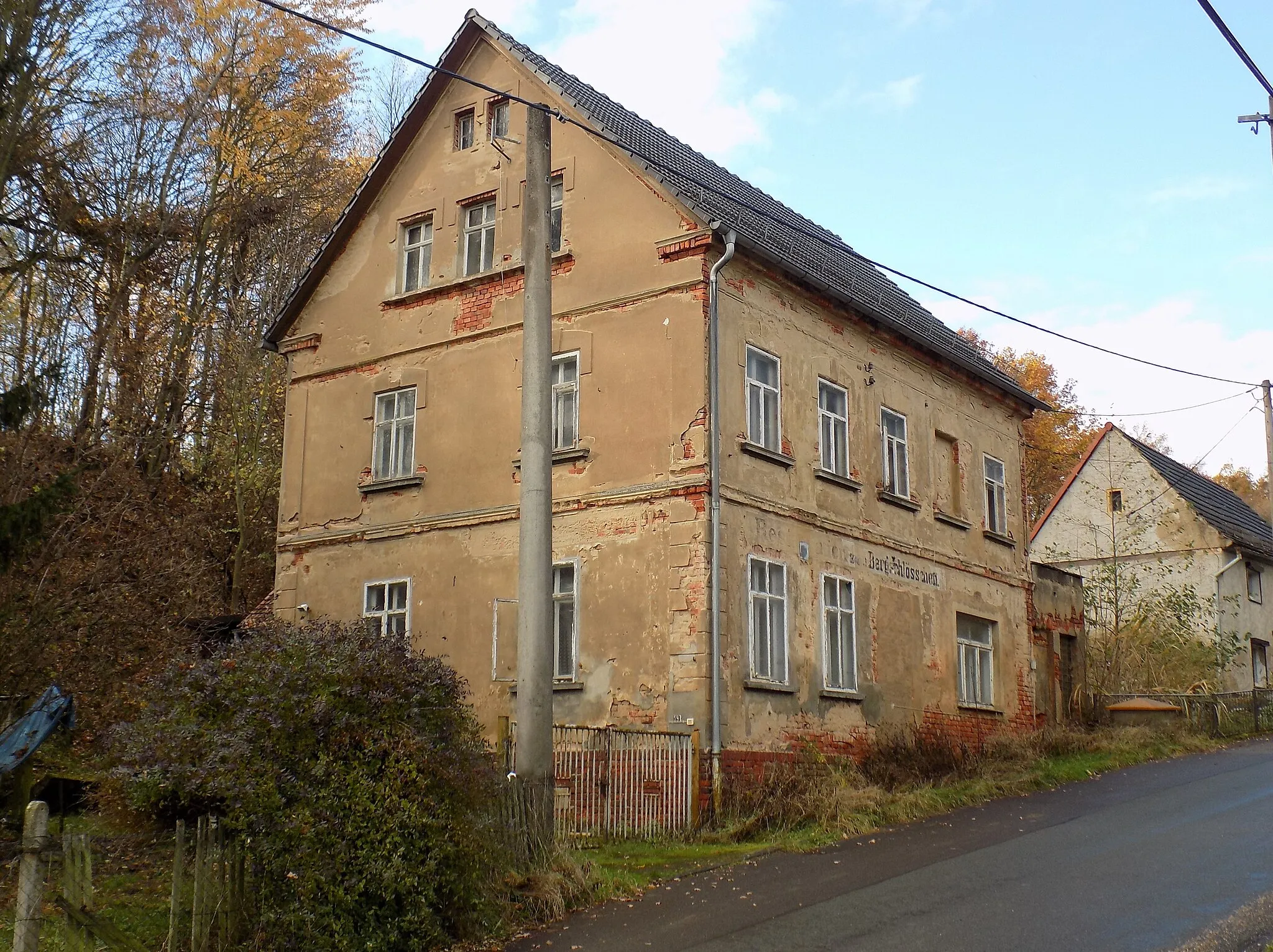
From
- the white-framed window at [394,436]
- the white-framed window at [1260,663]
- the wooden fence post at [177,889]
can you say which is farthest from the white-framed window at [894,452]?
the white-framed window at [1260,663]

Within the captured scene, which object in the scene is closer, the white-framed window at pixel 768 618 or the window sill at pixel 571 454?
the white-framed window at pixel 768 618

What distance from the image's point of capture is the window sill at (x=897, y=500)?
19.4 m

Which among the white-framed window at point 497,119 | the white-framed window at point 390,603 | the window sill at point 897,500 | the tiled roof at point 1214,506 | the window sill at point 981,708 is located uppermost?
the white-framed window at point 497,119

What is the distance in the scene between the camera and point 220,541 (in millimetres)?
27250

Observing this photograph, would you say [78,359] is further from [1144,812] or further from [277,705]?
[1144,812]

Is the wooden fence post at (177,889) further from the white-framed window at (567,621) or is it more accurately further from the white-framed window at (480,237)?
the white-framed window at (480,237)

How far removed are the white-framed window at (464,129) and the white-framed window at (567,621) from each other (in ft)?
23.2

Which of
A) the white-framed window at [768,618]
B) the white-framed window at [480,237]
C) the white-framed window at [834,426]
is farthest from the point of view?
the white-framed window at [480,237]

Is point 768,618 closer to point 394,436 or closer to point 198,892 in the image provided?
point 394,436

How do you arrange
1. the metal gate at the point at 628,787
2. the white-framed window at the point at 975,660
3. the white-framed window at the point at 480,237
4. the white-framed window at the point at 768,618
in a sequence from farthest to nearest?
1. the white-framed window at the point at 975,660
2. the white-framed window at the point at 480,237
3. the white-framed window at the point at 768,618
4. the metal gate at the point at 628,787

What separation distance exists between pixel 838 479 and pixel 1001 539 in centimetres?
575

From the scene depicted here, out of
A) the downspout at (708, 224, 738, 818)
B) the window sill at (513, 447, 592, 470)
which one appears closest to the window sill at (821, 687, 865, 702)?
the downspout at (708, 224, 738, 818)

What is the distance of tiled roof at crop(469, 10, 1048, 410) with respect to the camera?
1738cm

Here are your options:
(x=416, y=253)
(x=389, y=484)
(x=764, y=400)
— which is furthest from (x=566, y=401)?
(x=416, y=253)
